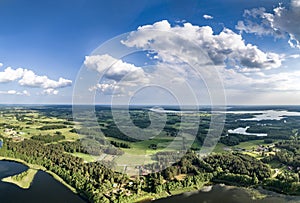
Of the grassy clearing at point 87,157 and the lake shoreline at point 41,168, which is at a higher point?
the grassy clearing at point 87,157

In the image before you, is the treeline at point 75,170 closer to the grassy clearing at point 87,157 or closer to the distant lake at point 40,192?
the distant lake at point 40,192

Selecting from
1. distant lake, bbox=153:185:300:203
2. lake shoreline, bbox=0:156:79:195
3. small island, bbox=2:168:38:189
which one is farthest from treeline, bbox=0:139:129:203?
distant lake, bbox=153:185:300:203

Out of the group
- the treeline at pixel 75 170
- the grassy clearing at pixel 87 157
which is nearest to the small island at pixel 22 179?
the treeline at pixel 75 170

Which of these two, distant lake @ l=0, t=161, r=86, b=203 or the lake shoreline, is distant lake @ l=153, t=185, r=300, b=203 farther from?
the lake shoreline

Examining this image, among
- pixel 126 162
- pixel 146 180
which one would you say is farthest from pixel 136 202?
pixel 126 162

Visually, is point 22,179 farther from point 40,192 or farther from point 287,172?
point 287,172

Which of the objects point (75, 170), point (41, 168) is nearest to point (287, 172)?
point (75, 170)
